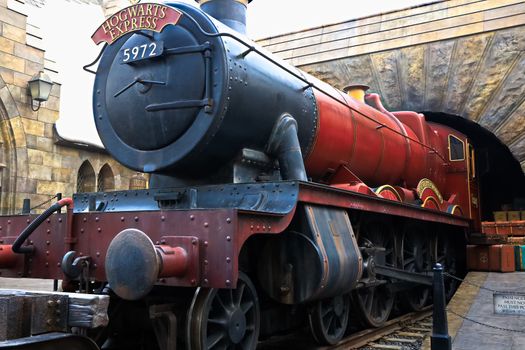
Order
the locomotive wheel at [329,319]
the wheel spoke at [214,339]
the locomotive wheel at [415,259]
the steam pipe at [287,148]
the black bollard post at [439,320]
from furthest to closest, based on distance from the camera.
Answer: the locomotive wheel at [415,259], the locomotive wheel at [329,319], the steam pipe at [287,148], the black bollard post at [439,320], the wheel spoke at [214,339]

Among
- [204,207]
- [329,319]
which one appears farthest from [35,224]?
[329,319]

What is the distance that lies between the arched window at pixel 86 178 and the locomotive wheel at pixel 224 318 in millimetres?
7823

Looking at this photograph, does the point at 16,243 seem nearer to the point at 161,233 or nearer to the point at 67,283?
the point at 67,283

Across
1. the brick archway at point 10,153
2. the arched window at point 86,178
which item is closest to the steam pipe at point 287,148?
the brick archway at point 10,153

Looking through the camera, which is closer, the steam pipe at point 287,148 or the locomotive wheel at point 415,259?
the steam pipe at point 287,148

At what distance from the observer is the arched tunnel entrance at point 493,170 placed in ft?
35.1

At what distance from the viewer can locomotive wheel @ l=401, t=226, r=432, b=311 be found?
661cm

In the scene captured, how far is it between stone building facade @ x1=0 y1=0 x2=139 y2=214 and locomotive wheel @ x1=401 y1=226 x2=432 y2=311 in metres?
6.35

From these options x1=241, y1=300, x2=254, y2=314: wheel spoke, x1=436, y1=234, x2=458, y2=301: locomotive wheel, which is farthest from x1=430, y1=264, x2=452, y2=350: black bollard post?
x1=436, y1=234, x2=458, y2=301: locomotive wheel

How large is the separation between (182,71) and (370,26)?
7505mm

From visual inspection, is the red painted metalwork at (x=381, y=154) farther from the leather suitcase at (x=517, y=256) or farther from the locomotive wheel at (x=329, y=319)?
the locomotive wheel at (x=329, y=319)

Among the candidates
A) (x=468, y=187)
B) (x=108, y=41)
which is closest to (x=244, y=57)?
(x=108, y=41)

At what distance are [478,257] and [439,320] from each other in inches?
197

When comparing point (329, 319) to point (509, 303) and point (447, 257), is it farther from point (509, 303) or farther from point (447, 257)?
point (447, 257)
